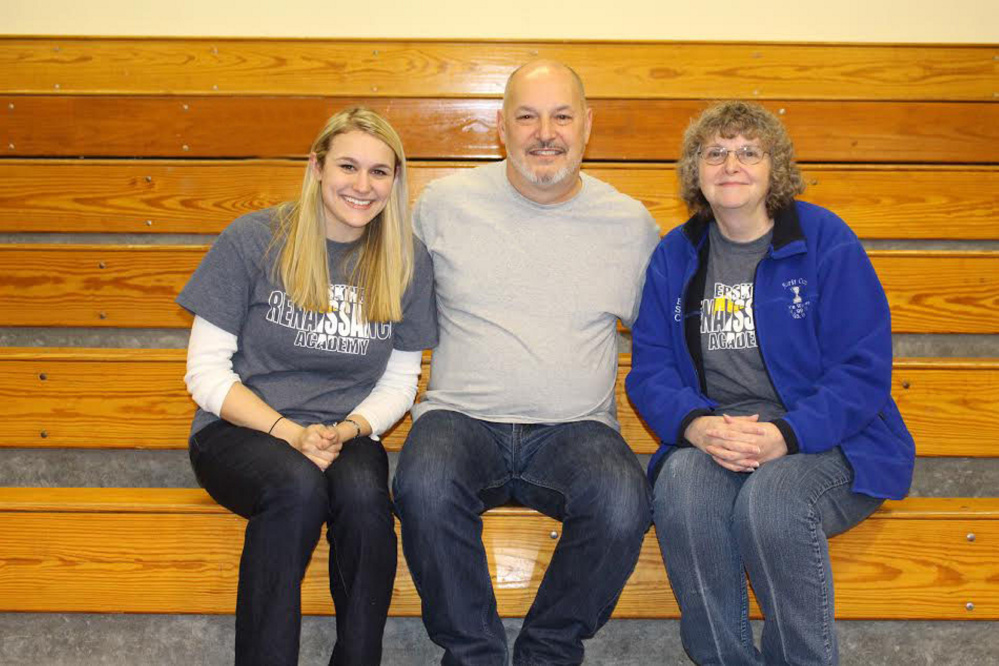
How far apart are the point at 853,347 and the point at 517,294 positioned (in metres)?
0.47

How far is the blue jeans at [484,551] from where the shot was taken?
1.07 m

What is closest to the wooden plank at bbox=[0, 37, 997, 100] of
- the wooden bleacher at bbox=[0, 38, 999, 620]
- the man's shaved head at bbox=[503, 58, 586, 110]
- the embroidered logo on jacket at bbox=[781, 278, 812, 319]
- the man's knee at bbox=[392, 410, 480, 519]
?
the wooden bleacher at bbox=[0, 38, 999, 620]

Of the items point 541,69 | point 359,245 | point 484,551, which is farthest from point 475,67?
point 484,551

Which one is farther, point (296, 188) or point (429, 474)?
point (296, 188)

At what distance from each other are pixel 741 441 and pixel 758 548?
0.44 feet

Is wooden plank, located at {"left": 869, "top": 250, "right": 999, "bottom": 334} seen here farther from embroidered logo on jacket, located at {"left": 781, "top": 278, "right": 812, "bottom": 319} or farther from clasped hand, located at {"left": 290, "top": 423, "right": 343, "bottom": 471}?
clasped hand, located at {"left": 290, "top": 423, "right": 343, "bottom": 471}

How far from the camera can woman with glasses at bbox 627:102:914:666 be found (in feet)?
3.51

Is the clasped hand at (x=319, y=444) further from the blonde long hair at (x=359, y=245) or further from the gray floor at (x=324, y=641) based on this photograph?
the gray floor at (x=324, y=641)

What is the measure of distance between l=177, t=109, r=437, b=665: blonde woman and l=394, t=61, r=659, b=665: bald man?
56 millimetres

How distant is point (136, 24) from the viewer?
2.38 m

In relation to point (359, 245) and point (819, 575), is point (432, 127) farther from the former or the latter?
point (819, 575)

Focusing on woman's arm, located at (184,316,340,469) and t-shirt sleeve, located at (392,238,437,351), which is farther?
t-shirt sleeve, located at (392,238,437,351)

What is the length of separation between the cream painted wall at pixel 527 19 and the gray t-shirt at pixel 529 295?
3.79 ft

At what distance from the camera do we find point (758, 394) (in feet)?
3.98
